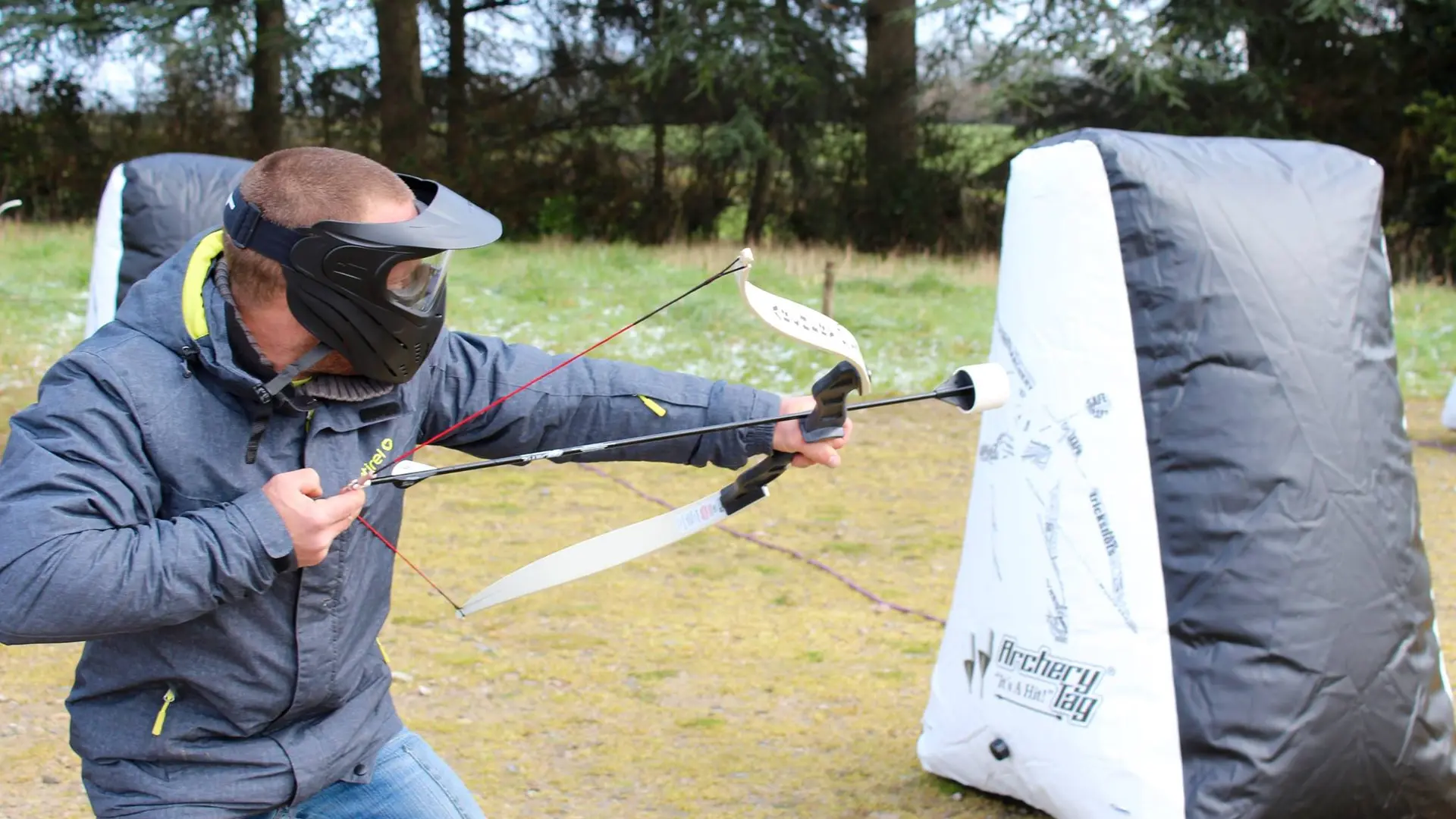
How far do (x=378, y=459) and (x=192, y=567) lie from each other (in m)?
0.40

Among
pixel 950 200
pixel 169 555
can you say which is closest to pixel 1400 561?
pixel 169 555

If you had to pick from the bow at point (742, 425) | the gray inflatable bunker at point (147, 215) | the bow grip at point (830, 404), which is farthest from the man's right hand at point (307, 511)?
the gray inflatable bunker at point (147, 215)

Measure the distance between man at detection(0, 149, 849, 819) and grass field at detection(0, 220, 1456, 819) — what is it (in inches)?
71.8

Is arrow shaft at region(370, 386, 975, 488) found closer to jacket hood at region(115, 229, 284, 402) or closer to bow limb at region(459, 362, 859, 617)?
bow limb at region(459, 362, 859, 617)

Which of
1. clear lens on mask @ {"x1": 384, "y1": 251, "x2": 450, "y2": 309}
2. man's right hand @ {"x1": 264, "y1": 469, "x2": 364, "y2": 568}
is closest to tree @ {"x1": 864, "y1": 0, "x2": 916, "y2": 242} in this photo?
clear lens on mask @ {"x1": 384, "y1": 251, "x2": 450, "y2": 309}

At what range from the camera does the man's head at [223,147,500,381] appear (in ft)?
6.49

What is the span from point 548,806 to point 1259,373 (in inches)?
84.2

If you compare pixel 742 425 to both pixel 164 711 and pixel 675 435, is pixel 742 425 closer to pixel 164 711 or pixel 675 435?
pixel 675 435

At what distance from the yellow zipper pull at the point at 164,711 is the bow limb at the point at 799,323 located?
1.01 m

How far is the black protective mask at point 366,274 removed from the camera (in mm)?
1972

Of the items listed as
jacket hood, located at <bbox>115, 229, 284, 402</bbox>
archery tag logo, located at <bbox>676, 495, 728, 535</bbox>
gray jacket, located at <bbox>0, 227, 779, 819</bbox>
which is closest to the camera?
gray jacket, located at <bbox>0, 227, 779, 819</bbox>

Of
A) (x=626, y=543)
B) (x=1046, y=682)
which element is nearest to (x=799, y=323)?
(x=626, y=543)

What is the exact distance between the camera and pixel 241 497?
1.91m

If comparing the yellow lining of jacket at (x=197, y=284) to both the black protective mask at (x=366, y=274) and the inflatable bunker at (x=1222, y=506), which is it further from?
the inflatable bunker at (x=1222, y=506)
